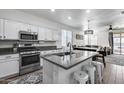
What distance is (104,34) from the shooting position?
31.4 ft

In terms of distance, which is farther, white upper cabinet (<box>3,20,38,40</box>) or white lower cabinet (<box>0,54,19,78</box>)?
white upper cabinet (<box>3,20,38,40</box>)

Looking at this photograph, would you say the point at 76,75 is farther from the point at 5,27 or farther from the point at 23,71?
the point at 5,27

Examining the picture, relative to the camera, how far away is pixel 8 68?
2947 millimetres

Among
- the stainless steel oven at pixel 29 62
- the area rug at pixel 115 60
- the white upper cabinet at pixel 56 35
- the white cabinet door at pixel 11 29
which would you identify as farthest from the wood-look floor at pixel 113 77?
the white cabinet door at pixel 11 29

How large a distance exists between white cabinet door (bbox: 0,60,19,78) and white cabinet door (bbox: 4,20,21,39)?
36.5 inches

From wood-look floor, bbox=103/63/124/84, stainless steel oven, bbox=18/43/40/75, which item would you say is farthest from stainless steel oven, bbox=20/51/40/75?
wood-look floor, bbox=103/63/124/84

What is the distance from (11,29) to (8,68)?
1.41 meters

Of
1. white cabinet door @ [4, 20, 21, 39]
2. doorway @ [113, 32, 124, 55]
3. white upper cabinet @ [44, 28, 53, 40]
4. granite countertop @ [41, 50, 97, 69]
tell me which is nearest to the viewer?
granite countertop @ [41, 50, 97, 69]

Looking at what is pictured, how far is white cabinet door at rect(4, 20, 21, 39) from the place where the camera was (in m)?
3.09

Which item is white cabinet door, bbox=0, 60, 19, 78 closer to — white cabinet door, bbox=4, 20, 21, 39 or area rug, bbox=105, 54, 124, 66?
white cabinet door, bbox=4, 20, 21, 39

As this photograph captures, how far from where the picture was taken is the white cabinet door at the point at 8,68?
2.81m


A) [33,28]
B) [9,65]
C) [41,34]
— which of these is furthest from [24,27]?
[9,65]

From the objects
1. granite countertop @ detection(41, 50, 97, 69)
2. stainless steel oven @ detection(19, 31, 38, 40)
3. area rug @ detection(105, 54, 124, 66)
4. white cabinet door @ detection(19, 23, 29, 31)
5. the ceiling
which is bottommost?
area rug @ detection(105, 54, 124, 66)
